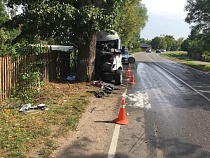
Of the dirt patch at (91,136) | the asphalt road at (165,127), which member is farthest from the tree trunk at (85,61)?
the dirt patch at (91,136)

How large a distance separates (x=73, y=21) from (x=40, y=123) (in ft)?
18.8

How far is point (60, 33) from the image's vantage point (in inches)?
445

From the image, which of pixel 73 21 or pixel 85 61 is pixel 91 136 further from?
pixel 85 61

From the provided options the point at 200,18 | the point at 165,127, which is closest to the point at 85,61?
the point at 165,127

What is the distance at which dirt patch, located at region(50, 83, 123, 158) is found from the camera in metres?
4.80

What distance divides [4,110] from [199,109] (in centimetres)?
604

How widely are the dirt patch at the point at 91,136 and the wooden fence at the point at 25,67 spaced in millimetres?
2622

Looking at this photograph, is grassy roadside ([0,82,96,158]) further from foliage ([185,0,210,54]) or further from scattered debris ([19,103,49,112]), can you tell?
foliage ([185,0,210,54])

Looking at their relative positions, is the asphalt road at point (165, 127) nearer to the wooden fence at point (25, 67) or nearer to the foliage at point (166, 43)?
the wooden fence at point (25, 67)

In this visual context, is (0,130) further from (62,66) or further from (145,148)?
(62,66)

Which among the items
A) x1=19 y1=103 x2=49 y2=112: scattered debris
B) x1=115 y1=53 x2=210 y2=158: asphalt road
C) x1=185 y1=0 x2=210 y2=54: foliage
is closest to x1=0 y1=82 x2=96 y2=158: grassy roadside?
x1=19 y1=103 x2=49 y2=112: scattered debris

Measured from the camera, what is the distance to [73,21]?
10766 millimetres

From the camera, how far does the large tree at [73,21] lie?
1023 centimetres

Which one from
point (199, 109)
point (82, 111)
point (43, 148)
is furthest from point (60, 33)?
point (43, 148)
